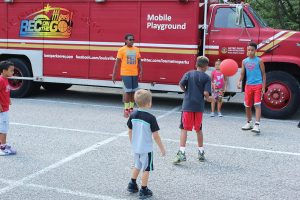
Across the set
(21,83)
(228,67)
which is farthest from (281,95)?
(21,83)

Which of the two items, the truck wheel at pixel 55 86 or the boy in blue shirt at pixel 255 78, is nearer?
the boy in blue shirt at pixel 255 78

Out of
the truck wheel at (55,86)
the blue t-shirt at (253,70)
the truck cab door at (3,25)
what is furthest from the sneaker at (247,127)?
the truck cab door at (3,25)

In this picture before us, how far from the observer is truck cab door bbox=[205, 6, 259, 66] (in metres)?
9.80

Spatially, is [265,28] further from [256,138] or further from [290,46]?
[256,138]

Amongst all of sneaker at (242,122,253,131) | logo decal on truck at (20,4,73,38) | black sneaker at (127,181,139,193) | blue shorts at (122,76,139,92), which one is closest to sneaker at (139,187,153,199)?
black sneaker at (127,181,139,193)

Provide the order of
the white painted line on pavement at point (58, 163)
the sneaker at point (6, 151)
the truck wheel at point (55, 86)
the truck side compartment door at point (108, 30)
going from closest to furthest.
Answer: the white painted line on pavement at point (58, 163), the sneaker at point (6, 151), the truck side compartment door at point (108, 30), the truck wheel at point (55, 86)

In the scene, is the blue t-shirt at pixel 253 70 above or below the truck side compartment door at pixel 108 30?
below

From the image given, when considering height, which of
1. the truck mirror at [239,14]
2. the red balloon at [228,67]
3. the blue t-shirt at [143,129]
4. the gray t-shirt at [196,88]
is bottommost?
the blue t-shirt at [143,129]

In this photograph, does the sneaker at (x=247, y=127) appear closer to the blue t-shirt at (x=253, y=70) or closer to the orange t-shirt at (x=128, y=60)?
the blue t-shirt at (x=253, y=70)

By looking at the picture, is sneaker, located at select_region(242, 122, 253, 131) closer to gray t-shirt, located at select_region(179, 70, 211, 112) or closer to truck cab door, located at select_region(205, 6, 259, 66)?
truck cab door, located at select_region(205, 6, 259, 66)

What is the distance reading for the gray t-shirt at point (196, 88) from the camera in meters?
6.07

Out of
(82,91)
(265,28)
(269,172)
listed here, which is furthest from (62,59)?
(269,172)

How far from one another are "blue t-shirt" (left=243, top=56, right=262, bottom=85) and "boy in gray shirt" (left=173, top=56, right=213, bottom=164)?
233 cm

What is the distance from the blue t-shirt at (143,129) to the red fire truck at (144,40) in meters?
5.48
